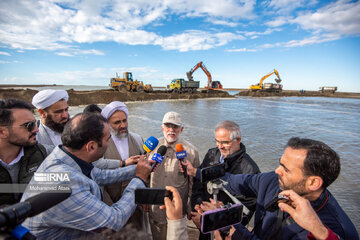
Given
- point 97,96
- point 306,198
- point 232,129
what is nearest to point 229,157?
point 232,129

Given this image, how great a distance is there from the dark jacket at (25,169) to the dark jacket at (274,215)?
194 cm

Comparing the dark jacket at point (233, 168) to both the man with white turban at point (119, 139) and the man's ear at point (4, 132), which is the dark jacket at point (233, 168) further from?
the man's ear at point (4, 132)

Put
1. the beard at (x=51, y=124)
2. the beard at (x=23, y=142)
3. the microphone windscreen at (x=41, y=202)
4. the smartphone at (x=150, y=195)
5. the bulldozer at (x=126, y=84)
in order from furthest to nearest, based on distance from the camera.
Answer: the bulldozer at (x=126, y=84), the beard at (x=51, y=124), the beard at (x=23, y=142), the smartphone at (x=150, y=195), the microphone windscreen at (x=41, y=202)

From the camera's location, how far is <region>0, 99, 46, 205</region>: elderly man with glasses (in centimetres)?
163

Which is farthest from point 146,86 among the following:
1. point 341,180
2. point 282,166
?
point 282,166

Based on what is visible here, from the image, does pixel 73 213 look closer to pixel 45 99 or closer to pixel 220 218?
pixel 220 218

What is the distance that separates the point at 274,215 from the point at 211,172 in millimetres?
595

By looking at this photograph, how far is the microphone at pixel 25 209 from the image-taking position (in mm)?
640

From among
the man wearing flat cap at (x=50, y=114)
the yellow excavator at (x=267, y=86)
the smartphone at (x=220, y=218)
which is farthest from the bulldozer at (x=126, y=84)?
the yellow excavator at (x=267, y=86)

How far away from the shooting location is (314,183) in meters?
1.38

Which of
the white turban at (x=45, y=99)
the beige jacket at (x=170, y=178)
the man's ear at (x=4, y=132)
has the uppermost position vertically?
the white turban at (x=45, y=99)

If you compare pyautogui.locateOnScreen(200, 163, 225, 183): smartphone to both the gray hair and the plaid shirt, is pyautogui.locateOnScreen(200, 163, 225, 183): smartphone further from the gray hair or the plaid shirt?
the gray hair

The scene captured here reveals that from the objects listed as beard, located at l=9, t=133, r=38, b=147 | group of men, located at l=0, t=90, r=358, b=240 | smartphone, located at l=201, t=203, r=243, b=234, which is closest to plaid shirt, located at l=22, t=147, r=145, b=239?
group of men, located at l=0, t=90, r=358, b=240

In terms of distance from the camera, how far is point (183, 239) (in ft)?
4.16
